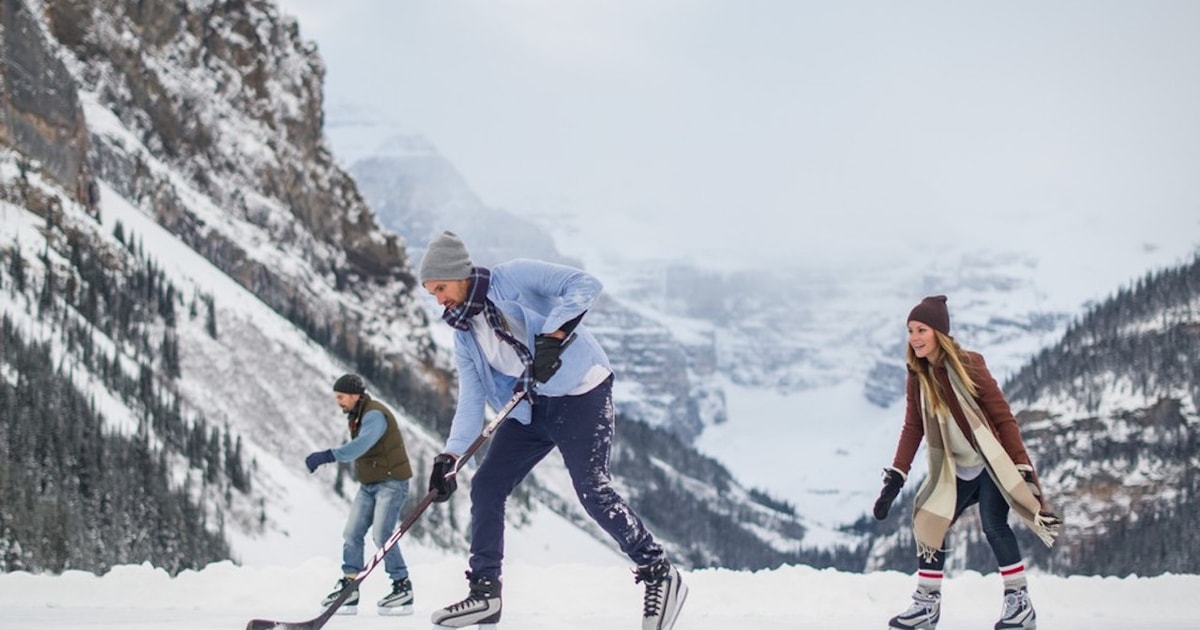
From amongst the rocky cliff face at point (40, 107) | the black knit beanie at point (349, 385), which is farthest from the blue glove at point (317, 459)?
the rocky cliff face at point (40, 107)

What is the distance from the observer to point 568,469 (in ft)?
24.7

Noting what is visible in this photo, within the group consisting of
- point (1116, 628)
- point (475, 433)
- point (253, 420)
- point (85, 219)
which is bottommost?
point (253, 420)

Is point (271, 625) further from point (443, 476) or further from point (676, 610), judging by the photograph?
point (676, 610)

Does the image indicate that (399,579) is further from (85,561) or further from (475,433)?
(85,561)

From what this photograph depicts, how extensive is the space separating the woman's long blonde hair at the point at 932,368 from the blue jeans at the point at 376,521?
4.59 meters

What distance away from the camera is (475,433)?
26.4ft

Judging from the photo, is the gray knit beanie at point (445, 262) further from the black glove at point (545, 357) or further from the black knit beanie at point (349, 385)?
the black knit beanie at point (349, 385)

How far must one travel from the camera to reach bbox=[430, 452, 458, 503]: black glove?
762 cm

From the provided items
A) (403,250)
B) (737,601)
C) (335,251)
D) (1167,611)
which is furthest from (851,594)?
(403,250)

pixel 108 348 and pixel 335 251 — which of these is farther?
pixel 335 251

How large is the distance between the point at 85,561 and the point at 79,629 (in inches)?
2318

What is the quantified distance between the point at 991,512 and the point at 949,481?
33 centimetres

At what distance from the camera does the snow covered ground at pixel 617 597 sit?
10.1 meters

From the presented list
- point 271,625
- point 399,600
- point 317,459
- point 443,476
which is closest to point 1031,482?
point 443,476
